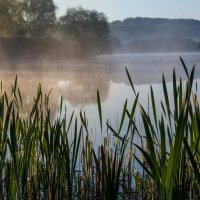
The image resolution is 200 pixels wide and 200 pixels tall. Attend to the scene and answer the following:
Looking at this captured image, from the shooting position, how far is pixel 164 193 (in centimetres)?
96

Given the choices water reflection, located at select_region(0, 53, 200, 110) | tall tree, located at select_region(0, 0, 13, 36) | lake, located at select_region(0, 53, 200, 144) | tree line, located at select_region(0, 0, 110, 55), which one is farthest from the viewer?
tree line, located at select_region(0, 0, 110, 55)

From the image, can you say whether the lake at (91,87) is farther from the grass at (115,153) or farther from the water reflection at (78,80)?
the grass at (115,153)

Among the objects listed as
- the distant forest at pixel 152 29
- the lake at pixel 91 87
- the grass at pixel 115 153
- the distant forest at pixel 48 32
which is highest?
the distant forest at pixel 152 29

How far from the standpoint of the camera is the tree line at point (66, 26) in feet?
102

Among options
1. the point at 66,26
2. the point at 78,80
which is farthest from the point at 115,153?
the point at 66,26

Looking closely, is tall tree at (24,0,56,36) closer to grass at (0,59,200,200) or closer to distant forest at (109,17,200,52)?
grass at (0,59,200,200)

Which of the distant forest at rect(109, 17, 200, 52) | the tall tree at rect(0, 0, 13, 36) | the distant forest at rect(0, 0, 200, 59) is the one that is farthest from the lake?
the distant forest at rect(109, 17, 200, 52)

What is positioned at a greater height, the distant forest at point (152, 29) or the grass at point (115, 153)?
the distant forest at point (152, 29)

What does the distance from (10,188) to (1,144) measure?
14 cm

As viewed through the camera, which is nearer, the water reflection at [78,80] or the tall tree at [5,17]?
the water reflection at [78,80]

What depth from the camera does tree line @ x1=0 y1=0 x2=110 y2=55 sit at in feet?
102

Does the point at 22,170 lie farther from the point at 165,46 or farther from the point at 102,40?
the point at 165,46

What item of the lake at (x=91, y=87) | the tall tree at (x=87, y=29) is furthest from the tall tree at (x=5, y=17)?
the tall tree at (x=87, y=29)

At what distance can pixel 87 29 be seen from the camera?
31.8m
